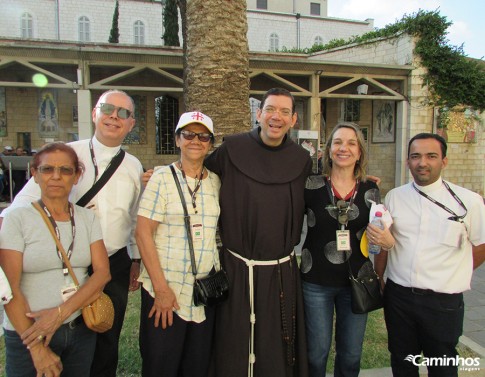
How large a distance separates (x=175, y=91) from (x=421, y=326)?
34.5 ft

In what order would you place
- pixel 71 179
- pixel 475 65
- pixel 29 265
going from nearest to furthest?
pixel 29 265, pixel 71 179, pixel 475 65

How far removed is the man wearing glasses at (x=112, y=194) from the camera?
2551 mm

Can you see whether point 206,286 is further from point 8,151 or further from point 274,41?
point 274,41

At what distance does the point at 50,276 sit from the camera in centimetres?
201

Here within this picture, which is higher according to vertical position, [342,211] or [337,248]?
[342,211]

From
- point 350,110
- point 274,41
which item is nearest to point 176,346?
point 350,110

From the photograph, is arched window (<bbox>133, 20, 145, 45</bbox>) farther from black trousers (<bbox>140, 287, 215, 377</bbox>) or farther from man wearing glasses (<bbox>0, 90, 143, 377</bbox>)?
black trousers (<bbox>140, 287, 215, 377</bbox>)

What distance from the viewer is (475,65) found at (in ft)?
43.1

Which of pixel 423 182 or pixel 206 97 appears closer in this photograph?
pixel 423 182

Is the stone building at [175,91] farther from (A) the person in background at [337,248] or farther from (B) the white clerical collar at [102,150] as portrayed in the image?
(A) the person in background at [337,248]

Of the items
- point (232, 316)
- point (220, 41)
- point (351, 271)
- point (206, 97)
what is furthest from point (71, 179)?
point (220, 41)

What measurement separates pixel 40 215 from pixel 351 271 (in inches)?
76.7

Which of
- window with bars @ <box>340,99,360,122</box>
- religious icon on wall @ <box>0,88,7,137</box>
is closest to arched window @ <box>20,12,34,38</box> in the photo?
religious icon on wall @ <box>0,88,7,137</box>

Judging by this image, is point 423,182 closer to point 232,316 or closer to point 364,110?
point 232,316
